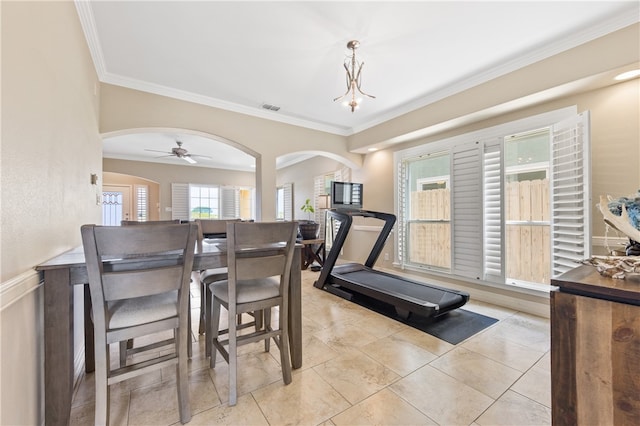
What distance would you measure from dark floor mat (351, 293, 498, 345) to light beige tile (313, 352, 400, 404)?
85 cm

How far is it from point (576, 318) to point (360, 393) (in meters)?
1.27

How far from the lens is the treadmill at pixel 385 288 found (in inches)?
107

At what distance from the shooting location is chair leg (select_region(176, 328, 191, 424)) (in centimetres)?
144

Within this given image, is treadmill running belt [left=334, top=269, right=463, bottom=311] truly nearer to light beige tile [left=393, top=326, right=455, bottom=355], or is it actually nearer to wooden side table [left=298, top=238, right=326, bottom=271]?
light beige tile [left=393, top=326, right=455, bottom=355]

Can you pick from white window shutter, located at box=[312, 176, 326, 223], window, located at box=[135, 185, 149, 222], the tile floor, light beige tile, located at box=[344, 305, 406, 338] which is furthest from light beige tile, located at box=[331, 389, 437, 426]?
window, located at box=[135, 185, 149, 222]

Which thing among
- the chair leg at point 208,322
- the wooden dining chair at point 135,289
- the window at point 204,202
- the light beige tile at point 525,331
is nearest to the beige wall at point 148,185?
the window at point 204,202

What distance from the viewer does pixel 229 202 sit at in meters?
8.48

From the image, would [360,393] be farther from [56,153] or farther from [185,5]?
[185,5]

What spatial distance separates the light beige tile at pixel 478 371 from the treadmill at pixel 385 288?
474 mm

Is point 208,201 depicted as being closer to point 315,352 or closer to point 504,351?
point 315,352

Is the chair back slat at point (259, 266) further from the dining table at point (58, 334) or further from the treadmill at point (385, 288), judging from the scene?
the treadmill at point (385, 288)

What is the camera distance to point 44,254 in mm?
1373

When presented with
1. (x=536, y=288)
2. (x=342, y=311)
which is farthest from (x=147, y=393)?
(x=536, y=288)

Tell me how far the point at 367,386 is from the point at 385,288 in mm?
1524
